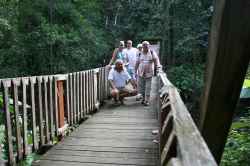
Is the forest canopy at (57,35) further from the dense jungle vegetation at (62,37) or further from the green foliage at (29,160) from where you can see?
the green foliage at (29,160)

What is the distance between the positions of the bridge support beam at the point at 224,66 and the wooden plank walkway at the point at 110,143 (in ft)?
3.37

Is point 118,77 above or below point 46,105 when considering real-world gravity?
above

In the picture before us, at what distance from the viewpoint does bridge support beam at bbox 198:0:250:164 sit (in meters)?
1.46

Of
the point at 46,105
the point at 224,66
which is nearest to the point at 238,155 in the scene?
the point at 224,66

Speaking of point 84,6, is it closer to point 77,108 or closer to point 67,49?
point 67,49

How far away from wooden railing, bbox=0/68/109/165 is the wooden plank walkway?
198 mm

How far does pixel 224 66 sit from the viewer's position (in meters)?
1.55

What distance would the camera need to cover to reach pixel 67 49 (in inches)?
409

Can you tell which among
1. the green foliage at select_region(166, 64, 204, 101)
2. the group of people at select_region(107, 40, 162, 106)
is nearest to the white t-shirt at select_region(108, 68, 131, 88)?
the group of people at select_region(107, 40, 162, 106)

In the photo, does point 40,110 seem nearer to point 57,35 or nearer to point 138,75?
point 138,75

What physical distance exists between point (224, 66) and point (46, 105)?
207 centimetres

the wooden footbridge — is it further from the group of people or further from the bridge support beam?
the group of people

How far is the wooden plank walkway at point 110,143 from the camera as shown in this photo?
262 centimetres

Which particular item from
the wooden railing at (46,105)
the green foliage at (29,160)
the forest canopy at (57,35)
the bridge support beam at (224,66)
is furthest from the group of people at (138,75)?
the forest canopy at (57,35)
